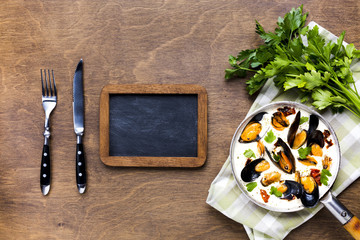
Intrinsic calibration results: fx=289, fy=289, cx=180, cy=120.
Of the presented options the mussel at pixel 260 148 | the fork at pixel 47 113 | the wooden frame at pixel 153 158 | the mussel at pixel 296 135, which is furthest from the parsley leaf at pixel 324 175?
the fork at pixel 47 113

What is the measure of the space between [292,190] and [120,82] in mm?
812

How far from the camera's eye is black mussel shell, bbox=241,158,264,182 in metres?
1.11

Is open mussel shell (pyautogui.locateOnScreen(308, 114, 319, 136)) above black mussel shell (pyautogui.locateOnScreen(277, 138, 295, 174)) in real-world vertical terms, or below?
above

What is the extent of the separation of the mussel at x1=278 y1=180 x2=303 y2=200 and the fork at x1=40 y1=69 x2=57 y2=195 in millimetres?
954

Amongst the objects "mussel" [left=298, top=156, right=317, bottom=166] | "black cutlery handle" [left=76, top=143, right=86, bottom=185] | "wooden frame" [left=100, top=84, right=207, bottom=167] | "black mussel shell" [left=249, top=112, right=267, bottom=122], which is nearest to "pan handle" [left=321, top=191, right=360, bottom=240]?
"mussel" [left=298, top=156, right=317, bottom=166]

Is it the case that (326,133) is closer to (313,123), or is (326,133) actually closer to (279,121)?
(313,123)

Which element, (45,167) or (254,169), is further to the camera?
(45,167)

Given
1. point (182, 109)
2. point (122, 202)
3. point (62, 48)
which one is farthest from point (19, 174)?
point (182, 109)

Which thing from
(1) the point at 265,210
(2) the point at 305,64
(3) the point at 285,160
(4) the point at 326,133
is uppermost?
(2) the point at 305,64

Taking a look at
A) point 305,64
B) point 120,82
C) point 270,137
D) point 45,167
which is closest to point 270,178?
point 270,137

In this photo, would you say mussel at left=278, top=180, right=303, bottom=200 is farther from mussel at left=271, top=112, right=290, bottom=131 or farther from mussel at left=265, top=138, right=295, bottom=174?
mussel at left=271, top=112, right=290, bottom=131

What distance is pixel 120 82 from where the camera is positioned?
3.98 ft

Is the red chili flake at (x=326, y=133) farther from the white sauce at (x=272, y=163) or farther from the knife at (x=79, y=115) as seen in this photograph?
the knife at (x=79, y=115)

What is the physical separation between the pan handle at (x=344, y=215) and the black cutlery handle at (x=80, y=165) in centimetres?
96
